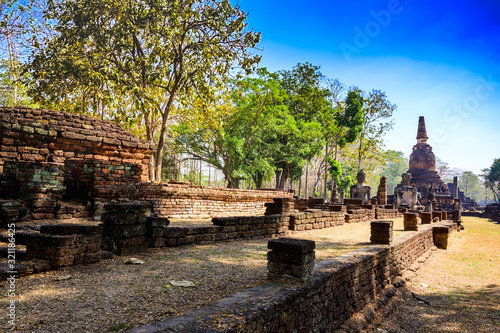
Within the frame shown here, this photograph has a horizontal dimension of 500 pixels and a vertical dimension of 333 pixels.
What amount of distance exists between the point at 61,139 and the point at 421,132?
5135 cm

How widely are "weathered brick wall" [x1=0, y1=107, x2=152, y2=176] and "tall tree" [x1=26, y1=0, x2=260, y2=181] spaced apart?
166 centimetres

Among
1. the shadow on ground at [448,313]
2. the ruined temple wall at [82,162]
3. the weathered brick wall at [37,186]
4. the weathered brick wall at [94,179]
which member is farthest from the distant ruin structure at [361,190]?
the weathered brick wall at [37,186]

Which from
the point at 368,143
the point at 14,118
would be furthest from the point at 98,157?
the point at 368,143

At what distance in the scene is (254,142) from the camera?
941 inches

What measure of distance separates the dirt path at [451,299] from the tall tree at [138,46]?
9542 mm

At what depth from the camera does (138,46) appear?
14.5 meters

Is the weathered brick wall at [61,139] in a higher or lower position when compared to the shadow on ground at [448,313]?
higher

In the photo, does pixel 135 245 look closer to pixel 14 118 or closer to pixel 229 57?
pixel 14 118

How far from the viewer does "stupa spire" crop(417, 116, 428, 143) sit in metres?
49.5

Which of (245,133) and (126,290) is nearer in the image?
(126,290)

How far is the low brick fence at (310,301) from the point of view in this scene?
2.94 m

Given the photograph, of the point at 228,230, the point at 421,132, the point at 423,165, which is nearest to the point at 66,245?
the point at 228,230

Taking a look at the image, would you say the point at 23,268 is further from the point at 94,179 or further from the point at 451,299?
the point at 451,299

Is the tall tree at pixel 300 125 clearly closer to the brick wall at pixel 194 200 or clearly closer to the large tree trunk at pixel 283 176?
the large tree trunk at pixel 283 176
